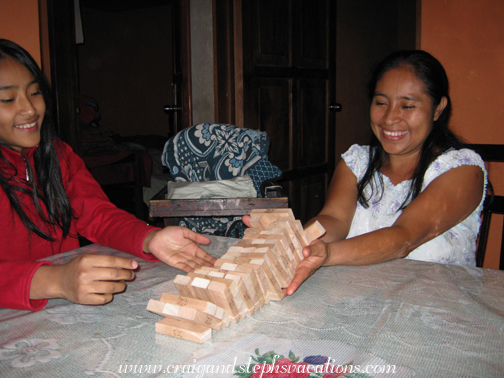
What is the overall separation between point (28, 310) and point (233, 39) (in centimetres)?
273

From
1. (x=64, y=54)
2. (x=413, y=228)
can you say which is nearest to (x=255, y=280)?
(x=413, y=228)

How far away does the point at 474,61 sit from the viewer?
2.47m

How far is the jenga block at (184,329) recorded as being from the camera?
32.4 inches

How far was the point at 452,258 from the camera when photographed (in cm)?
161

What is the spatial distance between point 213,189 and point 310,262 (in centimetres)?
124

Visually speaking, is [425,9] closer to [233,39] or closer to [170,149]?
[233,39]

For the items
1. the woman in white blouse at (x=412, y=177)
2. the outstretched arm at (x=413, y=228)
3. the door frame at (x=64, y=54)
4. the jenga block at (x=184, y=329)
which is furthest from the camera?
the door frame at (x=64, y=54)

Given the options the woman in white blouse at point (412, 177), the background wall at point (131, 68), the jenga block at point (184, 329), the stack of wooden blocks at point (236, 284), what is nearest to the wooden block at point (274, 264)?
the stack of wooden blocks at point (236, 284)

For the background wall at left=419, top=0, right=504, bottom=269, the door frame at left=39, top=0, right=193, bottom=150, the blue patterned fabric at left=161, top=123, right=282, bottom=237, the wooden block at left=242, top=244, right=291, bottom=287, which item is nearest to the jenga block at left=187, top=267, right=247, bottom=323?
the wooden block at left=242, top=244, right=291, bottom=287

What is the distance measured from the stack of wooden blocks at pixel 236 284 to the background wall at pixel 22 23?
230 cm

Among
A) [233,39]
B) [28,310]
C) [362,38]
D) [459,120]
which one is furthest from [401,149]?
[362,38]

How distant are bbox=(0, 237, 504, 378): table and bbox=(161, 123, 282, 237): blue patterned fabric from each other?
145cm

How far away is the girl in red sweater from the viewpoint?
1.26 metres

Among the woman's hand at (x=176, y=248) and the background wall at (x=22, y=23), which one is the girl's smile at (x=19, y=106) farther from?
the background wall at (x=22, y=23)
